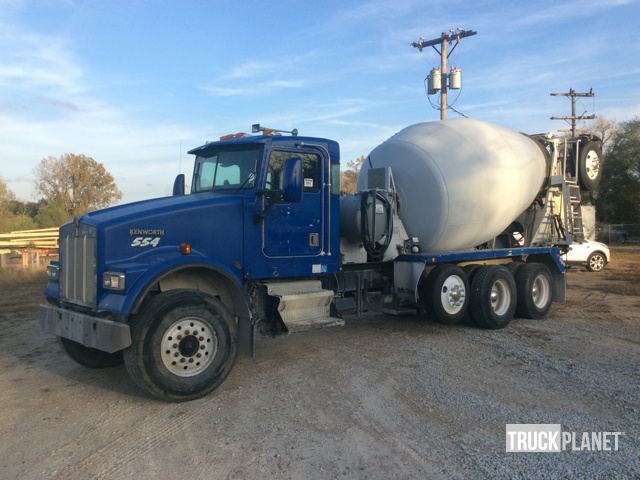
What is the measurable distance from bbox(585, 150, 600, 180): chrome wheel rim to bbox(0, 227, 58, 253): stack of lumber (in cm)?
1849

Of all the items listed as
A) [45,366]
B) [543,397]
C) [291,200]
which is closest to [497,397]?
[543,397]

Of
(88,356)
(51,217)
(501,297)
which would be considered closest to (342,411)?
(88,356)

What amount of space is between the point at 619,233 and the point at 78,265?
40996 millimetres

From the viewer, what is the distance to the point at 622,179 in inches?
1638

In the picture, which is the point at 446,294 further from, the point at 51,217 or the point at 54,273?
the point at 51,217

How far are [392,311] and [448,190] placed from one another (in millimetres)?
2189

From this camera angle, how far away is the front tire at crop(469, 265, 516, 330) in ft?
29.9

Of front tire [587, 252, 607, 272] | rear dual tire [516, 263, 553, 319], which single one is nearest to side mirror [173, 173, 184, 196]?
rear dual tire [516, 263, 553, 319]

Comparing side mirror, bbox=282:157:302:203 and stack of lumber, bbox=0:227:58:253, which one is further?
stack of lumber, bbox=0:227:58:253

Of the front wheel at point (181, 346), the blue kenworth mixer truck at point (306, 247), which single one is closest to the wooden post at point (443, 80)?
the blue kenworth mixer truck at point (306, 247)

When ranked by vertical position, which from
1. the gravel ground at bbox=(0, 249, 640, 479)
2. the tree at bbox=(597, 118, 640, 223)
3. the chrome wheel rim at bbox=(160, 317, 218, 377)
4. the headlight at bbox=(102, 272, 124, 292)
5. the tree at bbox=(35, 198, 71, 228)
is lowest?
the gravel ground at bbox=(0, 249, 640, 479)

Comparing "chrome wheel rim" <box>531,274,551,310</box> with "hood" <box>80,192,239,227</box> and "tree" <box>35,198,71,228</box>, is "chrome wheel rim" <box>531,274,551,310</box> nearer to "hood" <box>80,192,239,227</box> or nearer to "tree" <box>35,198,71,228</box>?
"hood" <box>80,192,239,227</box>

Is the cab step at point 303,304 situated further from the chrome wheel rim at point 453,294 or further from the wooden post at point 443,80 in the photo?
the wooden post at point 443,80

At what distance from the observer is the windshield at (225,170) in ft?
22.1
